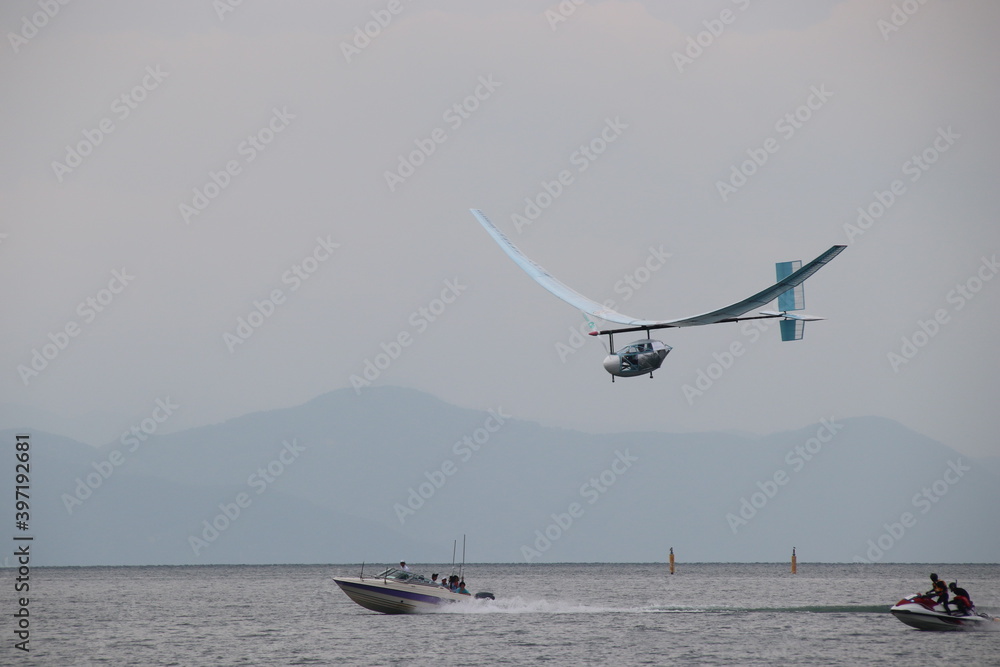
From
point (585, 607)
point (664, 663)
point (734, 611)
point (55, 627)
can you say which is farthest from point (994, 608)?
point (55, 627)

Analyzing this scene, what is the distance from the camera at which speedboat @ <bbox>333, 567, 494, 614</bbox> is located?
2272 inches

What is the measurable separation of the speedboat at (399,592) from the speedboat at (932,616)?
22.8 meters

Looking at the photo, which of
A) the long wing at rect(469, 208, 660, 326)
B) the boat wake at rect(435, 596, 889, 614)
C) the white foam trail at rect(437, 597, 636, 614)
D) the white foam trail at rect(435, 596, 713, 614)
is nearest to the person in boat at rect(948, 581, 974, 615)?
the long wing at rect(469, 208, 660, 326)

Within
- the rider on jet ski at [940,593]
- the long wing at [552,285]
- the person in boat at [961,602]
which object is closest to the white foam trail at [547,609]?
A: the long wing at [552,285]

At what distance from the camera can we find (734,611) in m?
71.8

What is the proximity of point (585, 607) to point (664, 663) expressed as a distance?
3231 centimetres

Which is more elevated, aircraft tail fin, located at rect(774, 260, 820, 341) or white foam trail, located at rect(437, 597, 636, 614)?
aircraft tail fin, located at rect(774, 260, 820, 341)

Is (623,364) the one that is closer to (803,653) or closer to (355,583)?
(803,653)

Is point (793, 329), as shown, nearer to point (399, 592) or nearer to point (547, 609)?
point (399, 592)

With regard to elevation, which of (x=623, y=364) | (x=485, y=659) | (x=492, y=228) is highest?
(x=492, y=228)

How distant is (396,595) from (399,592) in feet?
0.98

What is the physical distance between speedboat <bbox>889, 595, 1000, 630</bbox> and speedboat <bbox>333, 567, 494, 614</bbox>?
22831 mm

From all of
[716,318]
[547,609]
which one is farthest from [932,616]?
[547,609]

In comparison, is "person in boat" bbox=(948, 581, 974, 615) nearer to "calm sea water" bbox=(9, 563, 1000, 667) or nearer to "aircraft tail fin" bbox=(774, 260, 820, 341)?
"calm sea water" bbox=(9, 563, 1000, 667)
